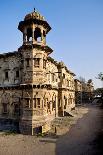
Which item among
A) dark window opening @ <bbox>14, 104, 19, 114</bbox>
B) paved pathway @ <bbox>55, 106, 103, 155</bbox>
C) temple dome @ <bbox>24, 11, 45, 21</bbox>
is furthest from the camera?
dark window opening @ <bbox>14, 104, 19, 114</bbox>

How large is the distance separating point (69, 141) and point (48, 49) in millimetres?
11612

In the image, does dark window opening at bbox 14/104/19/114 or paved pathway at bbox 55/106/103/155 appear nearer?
paved pathway at bbox 55/106/103/155

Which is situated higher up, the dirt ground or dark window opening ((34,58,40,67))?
dark window opening ((34,58,40,67))

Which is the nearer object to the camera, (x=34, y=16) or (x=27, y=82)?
(x=27, y=82)

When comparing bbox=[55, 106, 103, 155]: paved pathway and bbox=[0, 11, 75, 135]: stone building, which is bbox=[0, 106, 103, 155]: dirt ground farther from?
bbox=[0, 11, 75, 135]: stone building

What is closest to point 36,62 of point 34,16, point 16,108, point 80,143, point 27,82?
point 27,82

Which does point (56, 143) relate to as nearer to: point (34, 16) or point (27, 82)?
point (27, 82)

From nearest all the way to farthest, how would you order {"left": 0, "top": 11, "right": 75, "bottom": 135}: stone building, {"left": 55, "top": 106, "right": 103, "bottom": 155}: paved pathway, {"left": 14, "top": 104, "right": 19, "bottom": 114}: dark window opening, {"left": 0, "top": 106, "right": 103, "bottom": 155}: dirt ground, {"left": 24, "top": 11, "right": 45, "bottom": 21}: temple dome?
1. {"left": 55, "top": 106, "right": 103, "bottom": 155}: paved pathway
2. {"left": 0, "top": 106, "right": 103, "bottom": 155}: dirt ground
3. {"left": 0, "top": 11, "right": 75, "bottom": 135}: stone building
4. {"left": 24, "top": 11, "right": 45, "bottom": 21}: temple dome
5. {"left": 14, "top": 104, "right": 19, "bottom": 114}: dark window opening

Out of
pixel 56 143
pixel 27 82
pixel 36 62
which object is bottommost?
pixel 56 143

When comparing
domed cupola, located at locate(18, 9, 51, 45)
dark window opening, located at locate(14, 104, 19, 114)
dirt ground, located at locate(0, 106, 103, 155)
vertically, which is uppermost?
domed cupola, located at locate(18, 9, 51, 45)

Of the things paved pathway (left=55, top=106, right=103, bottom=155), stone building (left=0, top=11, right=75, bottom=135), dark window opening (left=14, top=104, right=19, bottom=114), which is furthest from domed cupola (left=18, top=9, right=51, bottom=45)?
→ paved pathway (left=55, top=106, right=103, bottom=155)

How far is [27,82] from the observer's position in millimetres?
24422

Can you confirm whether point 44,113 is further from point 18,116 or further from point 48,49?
point 48,49

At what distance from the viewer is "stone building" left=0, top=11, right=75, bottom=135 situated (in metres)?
24.2
